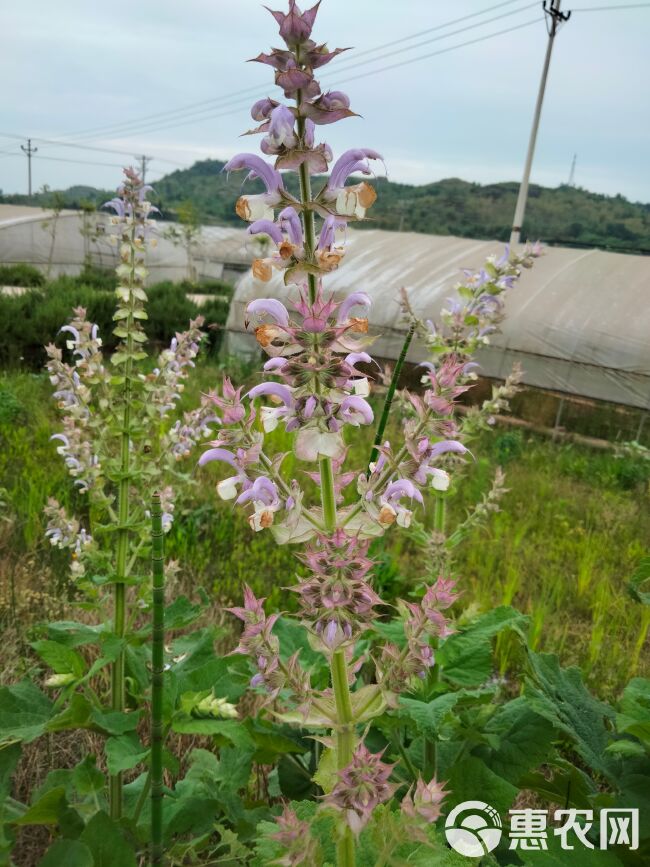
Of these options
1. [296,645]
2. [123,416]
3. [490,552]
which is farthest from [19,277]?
[296,645]

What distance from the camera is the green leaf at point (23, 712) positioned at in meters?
1.67

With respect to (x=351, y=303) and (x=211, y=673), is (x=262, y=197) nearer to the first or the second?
(x=351, y=303)

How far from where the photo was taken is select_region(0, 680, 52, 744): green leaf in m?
1.67

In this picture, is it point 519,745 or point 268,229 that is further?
point 519,745

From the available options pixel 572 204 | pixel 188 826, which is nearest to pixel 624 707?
pixel 188 826

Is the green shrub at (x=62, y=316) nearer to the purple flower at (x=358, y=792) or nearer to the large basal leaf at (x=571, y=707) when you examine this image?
the large basal leaf at (x=571, y=707)

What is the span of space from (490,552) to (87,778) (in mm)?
3076

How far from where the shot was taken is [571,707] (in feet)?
5.97

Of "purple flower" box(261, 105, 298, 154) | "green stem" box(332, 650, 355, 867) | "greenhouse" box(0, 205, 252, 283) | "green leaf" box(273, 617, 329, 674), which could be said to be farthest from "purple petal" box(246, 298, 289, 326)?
"greenhouse" box(0, 205, 252, 283)

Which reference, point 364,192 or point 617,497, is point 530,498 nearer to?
point 617,497

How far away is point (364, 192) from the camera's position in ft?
3.71

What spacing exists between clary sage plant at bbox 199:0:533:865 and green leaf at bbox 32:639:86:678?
2.72ft

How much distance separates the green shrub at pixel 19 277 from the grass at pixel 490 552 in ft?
41.5

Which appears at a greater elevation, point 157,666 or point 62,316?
point 157,666
